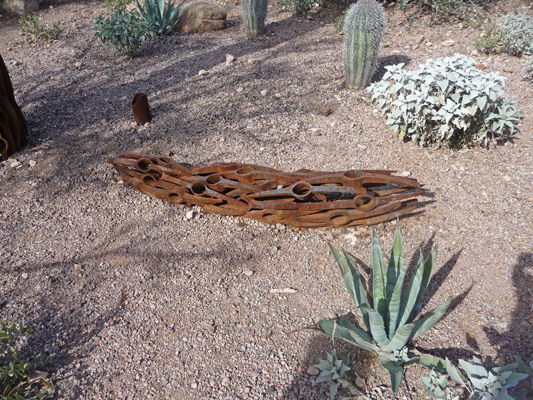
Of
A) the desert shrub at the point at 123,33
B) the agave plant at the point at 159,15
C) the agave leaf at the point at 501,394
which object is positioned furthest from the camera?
the agave plant at the point at 159,15

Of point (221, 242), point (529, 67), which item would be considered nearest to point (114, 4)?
point (221, 242)

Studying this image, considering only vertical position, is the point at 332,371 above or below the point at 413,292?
below

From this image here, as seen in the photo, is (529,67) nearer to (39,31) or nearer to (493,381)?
(493,381)

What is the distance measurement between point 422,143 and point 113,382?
296 centimetres

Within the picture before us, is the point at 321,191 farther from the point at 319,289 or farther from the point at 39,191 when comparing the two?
the point at 39,191

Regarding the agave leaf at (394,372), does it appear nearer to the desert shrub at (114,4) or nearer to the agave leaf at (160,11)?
the agave leaf at (160,11)

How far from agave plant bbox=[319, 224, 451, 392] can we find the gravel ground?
15 cm

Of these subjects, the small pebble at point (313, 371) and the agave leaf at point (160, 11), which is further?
the agave leaf at point (160, 11)

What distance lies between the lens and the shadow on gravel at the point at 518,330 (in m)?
2.01

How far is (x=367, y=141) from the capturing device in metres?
3.66

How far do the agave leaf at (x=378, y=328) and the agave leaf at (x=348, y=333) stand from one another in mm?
59

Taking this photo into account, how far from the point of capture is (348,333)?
191cm

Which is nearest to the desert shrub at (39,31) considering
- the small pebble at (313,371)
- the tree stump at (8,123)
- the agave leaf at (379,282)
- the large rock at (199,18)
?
the large rock at (199,18)

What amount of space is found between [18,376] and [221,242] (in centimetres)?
135
